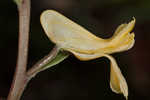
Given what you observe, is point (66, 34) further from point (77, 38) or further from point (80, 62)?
point (80, 62)

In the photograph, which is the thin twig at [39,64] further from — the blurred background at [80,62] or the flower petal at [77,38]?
the blurred background at [80,62]

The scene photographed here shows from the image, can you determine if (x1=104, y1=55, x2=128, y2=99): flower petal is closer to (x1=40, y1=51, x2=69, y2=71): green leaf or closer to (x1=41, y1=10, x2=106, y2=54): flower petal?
(x1=41, y1=10, x2=106, y2=54): flower petal

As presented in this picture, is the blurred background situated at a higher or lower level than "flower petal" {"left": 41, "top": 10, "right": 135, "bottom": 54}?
lower

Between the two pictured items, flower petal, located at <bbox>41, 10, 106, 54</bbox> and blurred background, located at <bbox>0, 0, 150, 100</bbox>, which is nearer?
flower petal, located at <bbox>41, 10, 106, 54</bbox>

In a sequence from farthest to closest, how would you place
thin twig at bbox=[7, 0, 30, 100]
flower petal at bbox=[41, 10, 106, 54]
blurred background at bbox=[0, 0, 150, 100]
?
blurred background at bbox=[0, 0, 150, 100], flower petal at bbox=[41, 10, 106, 54], thin twig at bbox=[7, 0, 30, 100]

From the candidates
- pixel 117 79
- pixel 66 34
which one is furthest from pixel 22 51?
pixel 117 79

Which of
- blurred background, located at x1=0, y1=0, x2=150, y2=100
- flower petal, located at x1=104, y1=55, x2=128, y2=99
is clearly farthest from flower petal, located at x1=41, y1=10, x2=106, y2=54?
blurred background, located at x1=0, y1=0, x2=150, y2=100

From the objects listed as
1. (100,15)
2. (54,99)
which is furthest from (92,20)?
(54,99)
